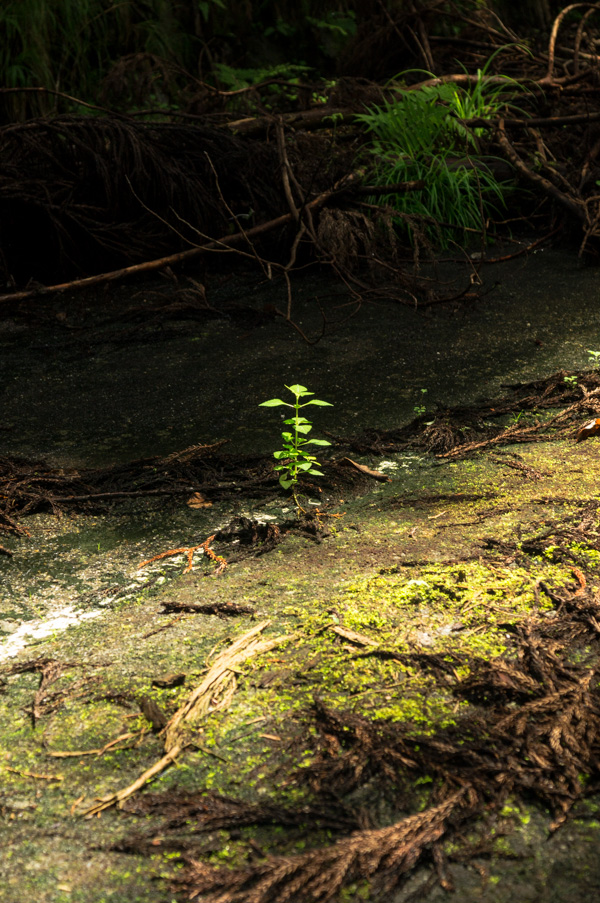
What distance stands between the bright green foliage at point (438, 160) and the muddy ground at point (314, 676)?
2449 mm

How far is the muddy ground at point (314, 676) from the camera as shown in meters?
1.21

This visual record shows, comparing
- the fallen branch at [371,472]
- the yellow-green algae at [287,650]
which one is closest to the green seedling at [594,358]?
the yellow-green algae at [287,650]

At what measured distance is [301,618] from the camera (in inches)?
73.1

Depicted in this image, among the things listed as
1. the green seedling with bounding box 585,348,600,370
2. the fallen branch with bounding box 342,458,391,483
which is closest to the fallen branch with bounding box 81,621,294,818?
the fallen branch with bounding box 342,458,391,483

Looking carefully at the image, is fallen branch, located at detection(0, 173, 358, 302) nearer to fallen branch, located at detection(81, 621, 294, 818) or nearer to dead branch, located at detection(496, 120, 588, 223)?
dead branch, located at detection(496, 120, 588, 223)

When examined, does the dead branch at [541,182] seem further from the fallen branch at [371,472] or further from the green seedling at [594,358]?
the fallen branch at [371,472]

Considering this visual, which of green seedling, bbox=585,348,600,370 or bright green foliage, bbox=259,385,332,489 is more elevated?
bright green foliage, bbox=259,385,332,489

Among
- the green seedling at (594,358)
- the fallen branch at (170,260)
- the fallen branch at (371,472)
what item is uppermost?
the fallen branch at (170,260)

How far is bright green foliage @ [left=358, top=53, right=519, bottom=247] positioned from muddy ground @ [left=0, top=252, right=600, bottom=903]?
245cm

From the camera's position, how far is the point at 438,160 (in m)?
5.44

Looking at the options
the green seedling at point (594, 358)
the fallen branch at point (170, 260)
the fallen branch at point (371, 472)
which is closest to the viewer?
the fallen branch at point (371, 472)

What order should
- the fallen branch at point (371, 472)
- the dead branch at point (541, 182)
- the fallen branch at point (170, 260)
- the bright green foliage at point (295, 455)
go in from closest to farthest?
1. the bright green foliage at point (295, 455)
2. the fallen branch at point (371, 472)
3. the fallen branch at point (170, 260)
4. the dead branch at point (541, 182)

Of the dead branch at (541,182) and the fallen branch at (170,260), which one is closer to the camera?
the fallen branch at (170,260)

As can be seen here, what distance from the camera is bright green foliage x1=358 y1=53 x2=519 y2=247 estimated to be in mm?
5324
